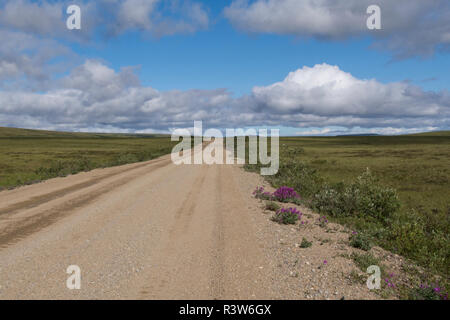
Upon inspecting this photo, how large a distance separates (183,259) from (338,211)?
281 inches

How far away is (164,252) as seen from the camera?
22.6 ft

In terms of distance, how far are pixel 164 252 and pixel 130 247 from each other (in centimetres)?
92

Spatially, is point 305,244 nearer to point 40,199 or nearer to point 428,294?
point 428,294

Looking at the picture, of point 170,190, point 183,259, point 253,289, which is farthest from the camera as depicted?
point 170,190

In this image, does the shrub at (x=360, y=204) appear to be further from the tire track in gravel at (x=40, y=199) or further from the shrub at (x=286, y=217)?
the tire track in gravel at (x=40, y=199)

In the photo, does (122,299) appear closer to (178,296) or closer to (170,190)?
(178,296)

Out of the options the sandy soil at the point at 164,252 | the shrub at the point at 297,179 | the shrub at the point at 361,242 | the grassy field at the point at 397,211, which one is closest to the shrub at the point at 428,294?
the sandy soil at the point at 164,252

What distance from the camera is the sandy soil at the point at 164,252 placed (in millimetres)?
5219

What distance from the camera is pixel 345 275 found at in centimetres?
592

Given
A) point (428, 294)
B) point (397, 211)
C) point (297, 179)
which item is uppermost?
point (297, 179)

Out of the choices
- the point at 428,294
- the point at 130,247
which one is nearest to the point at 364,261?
the point at 428,294

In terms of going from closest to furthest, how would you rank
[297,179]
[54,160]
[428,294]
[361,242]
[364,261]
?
[428,294], [364,261], [361,242], [297,179], [54,160]

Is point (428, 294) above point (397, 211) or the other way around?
above
